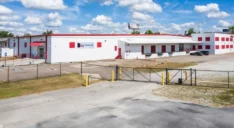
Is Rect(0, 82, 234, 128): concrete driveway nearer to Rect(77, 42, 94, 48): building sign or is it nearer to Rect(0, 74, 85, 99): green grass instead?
Rect(0, 74, 85, 99): green grass

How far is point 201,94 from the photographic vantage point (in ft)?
60.6

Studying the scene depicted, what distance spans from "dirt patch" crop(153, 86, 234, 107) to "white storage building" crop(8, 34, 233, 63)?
27090 mm

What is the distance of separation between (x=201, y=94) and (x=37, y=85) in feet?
48.5

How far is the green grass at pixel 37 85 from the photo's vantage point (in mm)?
20128

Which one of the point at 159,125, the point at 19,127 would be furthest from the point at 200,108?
the point at 19,127

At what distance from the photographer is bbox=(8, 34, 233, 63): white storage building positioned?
1716 inches

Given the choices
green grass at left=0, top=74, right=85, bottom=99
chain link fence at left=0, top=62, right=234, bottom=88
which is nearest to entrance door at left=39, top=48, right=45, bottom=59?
chain link fence at left=0, top=62, right=234, bottom=88

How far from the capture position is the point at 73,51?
4541 cm

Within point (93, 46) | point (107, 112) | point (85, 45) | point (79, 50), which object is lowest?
point (107, 112)

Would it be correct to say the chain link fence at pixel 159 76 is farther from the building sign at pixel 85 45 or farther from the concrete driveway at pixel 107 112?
the building sign at pixel 85 45

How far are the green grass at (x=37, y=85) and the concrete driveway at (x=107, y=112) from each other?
5.65 ft

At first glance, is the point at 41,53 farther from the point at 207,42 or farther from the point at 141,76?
the point at 207,42

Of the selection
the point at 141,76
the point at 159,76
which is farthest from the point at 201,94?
the point at 141,76

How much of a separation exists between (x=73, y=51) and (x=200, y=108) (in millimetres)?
33787
